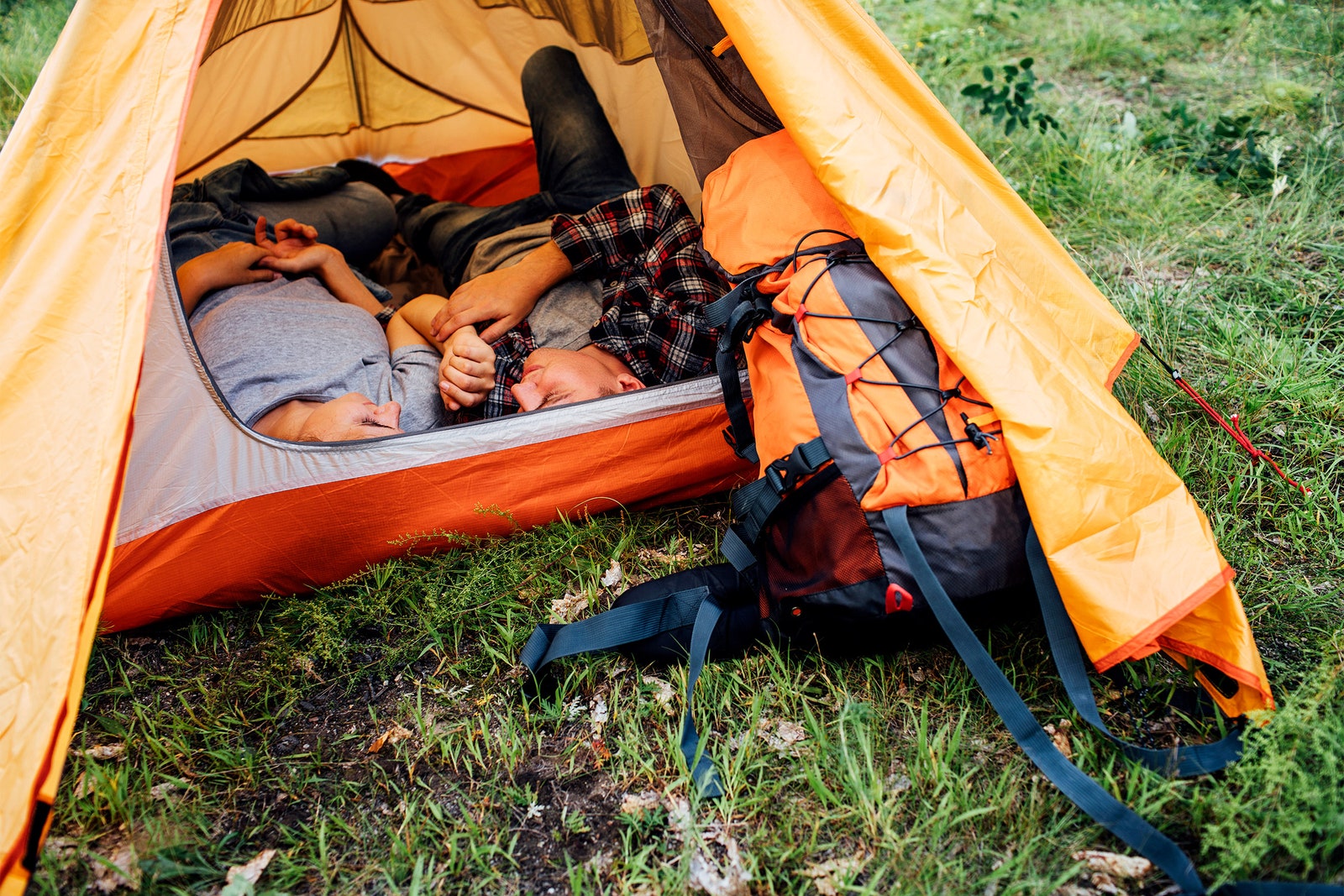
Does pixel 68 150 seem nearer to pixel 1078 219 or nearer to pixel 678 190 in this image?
pixel 678 190

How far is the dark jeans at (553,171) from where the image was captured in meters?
2.58

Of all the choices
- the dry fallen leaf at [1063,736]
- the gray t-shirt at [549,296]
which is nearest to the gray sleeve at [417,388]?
the gray t-shirt at [549,296]

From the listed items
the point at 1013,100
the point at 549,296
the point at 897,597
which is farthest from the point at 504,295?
the point at 1013,100

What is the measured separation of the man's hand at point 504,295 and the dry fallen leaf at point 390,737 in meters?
0.96

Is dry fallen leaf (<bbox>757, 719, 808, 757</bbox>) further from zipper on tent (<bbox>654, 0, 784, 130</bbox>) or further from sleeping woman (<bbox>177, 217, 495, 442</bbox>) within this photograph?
zipper on tent (<bbox>654, 0, 784, 130</bbox>)

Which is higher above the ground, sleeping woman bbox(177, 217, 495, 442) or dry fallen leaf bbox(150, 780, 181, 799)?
sleeping woman bbox(177, 217, 495, 442)

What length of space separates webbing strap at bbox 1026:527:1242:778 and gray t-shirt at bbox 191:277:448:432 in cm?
127

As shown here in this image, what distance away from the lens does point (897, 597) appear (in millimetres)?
1411

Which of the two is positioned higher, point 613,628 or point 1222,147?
point 1222,147

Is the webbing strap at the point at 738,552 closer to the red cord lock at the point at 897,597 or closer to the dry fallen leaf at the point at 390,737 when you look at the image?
the red cord lock at the point at 897,597

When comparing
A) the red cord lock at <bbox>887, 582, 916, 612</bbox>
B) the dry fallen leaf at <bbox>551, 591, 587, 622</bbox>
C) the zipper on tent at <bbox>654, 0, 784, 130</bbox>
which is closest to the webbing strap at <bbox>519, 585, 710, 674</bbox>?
the dry fallen leaf at <bbox>551, 591, 587, 622</bbox>

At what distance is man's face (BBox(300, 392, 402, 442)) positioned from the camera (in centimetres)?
183

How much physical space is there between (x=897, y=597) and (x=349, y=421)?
119 cm

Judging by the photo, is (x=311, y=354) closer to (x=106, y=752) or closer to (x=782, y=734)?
(x=106, y=752)
